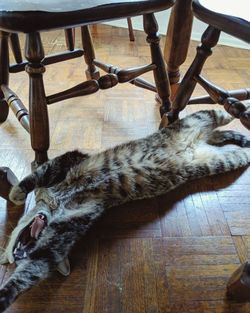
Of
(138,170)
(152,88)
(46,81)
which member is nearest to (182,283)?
(138,170)

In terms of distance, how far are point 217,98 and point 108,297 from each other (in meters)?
0.57

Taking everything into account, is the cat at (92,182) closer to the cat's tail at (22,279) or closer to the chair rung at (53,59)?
the cat's tail at (22,279)

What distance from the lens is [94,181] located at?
2.67ft

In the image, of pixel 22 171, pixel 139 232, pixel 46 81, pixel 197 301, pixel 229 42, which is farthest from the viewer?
pixel 229 42

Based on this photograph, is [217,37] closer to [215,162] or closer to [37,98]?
[215,162]

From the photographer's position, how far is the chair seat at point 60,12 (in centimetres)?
67

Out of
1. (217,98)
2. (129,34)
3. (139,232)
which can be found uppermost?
(217,98)

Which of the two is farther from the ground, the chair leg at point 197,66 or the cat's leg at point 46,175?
the chair leg at point 197,66

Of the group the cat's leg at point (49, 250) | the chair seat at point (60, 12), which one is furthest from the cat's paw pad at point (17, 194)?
the chair seat at point (60, 12)

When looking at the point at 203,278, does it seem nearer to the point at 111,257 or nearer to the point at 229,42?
the point at 111,257

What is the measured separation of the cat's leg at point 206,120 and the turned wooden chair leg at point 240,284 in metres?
0.50

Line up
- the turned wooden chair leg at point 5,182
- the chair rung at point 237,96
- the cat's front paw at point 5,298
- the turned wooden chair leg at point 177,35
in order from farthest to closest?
the turned wooden chair leg at point 177,35
the chair rung at point 237,96
the turned wooden chair leg at point 5,182
the cat's front paw at point 5,298

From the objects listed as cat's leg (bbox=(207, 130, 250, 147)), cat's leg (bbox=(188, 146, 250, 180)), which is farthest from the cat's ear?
cat's leg (bbox=(207, 130, 250, 147))

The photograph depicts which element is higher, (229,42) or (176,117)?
(176,117)
